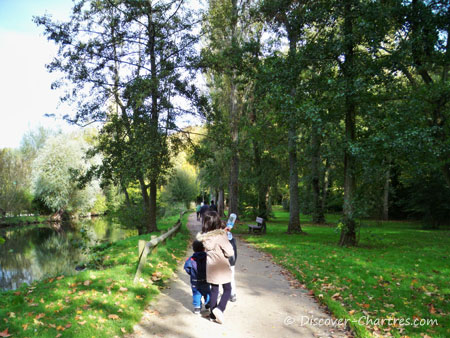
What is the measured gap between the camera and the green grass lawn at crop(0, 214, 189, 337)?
446 cm

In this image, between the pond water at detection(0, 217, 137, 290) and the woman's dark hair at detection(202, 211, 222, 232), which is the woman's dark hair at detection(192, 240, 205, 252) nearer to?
the woman's dark hair at detection(202, 211, 222, 232)

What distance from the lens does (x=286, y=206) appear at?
171ft

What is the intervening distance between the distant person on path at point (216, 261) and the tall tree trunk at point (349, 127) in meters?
7.12

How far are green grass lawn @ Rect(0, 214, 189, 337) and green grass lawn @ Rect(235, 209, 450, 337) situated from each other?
3447mm

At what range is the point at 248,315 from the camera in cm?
545

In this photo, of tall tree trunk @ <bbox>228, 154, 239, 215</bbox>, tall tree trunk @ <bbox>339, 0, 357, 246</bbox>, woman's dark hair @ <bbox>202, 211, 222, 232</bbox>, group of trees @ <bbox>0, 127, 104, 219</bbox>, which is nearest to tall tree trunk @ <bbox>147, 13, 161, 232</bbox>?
tall tree trunk @ <bbox>228, 154, 239, 215</bbox>

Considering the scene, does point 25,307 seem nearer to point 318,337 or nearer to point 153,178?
point 318,337

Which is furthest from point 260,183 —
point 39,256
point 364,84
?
point 39,256

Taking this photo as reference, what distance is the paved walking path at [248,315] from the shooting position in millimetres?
4781

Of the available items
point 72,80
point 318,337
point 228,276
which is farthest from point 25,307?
point 72,80

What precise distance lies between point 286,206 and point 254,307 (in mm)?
47204

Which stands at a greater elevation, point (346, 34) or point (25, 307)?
point (346, 34)

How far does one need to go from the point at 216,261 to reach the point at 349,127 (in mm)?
9128

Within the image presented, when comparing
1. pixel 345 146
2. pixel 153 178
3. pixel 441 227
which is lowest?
pixel 441 227
